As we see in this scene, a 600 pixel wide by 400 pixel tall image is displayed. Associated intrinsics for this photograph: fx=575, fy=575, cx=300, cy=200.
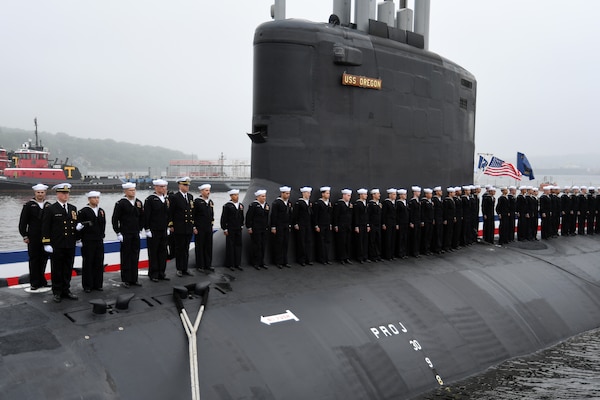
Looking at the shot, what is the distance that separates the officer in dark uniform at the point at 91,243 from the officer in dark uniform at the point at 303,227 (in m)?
3.24

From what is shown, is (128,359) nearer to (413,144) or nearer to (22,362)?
(22,362)

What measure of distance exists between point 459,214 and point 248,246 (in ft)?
17.3

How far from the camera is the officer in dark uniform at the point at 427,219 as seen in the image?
36.9 feet

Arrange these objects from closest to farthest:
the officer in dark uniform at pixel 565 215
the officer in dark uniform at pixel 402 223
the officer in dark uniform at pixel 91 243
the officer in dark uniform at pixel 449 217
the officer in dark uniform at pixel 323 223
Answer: the officer in dark uniform at pixel 91 243, the officer in dark uniform at pixel 323 223, the officer in dark uniform at pixel 402 223, the officer in dark uniform at pixel 449 217, the officer in dark uniform at pixel 565 215

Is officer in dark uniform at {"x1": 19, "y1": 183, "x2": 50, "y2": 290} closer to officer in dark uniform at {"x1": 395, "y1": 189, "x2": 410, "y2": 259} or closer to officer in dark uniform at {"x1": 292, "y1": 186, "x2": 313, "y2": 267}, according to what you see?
officer in dark uniform at {"x1": 292, "y1": 186, "x2": 313, "y2": 267}

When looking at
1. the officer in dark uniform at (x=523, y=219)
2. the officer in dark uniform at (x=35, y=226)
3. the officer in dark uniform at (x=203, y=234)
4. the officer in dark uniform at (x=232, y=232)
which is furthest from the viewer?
the officer in dark uniform at (x=523, y=219)

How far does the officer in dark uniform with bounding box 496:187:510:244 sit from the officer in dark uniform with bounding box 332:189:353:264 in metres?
5.55

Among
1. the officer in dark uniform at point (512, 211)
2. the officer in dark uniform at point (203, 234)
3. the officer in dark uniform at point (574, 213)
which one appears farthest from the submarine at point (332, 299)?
the officer in dark uniform at point (574, 213)

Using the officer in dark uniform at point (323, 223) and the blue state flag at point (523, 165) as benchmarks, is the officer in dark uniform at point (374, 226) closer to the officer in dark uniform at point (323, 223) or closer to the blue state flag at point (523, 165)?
the officer in dark uniform at point (323, 223)

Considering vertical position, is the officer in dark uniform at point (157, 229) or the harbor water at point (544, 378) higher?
the officer in dark uniform at point (157, 229)

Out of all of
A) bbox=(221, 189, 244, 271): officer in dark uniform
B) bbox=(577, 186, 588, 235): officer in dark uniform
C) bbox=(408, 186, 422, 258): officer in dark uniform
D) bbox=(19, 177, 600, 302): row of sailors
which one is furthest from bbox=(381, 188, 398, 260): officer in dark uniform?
bbox=(577, 186, 588, 235): officer in dark uniform

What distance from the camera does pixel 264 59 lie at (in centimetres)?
895

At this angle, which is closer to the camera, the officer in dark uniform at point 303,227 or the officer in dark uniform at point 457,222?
the officer in dark uniform at point 303,227

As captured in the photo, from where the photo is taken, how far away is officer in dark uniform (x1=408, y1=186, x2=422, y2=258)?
11.0m
